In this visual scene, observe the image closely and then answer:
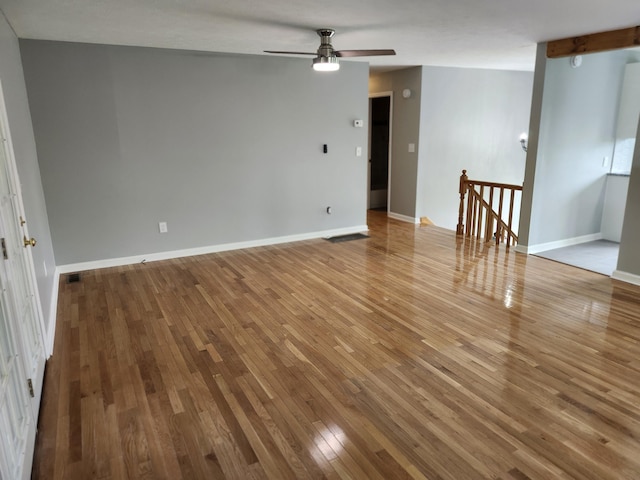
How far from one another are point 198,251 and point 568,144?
15.7 feet

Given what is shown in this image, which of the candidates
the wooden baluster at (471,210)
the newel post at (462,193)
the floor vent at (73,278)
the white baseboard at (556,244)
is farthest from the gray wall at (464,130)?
the floor vent at (73,278)

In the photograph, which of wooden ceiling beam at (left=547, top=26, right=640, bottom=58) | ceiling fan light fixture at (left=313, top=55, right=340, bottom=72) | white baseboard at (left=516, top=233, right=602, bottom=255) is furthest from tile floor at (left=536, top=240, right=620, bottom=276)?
ceiling fan light fixture at (left=313, top=55, right=340, bottom=72)

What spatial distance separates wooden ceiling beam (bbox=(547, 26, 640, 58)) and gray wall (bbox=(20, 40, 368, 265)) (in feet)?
8.03

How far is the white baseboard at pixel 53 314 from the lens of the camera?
9.64ft

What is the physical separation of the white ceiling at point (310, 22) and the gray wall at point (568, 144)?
662 millimetres

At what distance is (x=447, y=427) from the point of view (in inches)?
84.9

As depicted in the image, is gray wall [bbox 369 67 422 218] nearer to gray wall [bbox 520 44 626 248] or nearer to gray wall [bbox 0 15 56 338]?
gray wall [bbox 520 44 626 248]

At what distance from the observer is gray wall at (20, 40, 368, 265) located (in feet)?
14.3

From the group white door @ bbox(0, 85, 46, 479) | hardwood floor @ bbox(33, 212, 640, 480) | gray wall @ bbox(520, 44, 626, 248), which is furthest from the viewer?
gray wall @ bbox(520, 44, 626, 248)

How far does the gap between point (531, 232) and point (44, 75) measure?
564 cm

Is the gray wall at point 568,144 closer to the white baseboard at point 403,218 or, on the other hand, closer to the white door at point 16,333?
the white baseboard at point 403,218

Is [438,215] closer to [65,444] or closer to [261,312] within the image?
[261,312]

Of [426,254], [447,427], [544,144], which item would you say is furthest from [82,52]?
[544,144]

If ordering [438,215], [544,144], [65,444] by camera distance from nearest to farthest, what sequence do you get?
1. [65,444]
2. [544,144]
3. [438,215]
